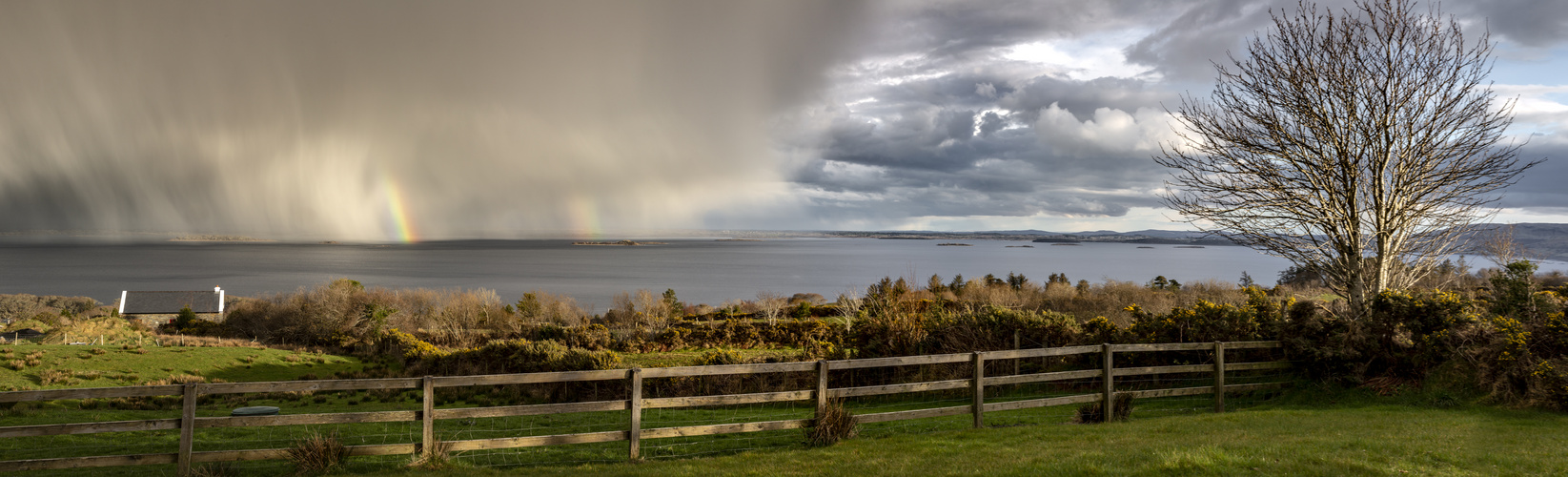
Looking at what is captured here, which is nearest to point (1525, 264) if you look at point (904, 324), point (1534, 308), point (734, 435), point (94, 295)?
point (1534, 308)

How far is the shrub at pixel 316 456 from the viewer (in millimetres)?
7109

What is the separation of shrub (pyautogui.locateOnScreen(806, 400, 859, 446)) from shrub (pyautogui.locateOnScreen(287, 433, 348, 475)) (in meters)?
4.90

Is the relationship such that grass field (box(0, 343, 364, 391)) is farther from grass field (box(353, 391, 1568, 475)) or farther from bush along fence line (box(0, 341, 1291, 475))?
grass field (box(353, 391, 1568, 475))

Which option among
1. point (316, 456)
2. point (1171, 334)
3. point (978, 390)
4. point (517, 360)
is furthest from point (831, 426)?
point (517, 360)

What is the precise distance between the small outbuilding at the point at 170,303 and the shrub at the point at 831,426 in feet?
210

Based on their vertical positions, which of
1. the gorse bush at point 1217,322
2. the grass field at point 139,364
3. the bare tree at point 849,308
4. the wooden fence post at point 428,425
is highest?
the gorse bush at point 1217,322

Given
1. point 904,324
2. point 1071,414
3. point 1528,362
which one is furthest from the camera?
point 904,324

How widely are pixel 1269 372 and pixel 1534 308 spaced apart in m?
3.60

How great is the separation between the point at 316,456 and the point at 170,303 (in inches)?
2726

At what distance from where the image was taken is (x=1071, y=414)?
10945 millimetres

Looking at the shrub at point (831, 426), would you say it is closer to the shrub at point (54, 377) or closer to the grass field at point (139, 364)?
the grass field at point (139, 364)

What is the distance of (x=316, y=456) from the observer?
Answer: 7.15 m

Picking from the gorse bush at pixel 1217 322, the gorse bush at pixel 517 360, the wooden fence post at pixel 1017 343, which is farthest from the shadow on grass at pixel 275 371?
the gorse bush at pixel 1217 322

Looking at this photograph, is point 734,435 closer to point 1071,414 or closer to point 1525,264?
point 1071,414
